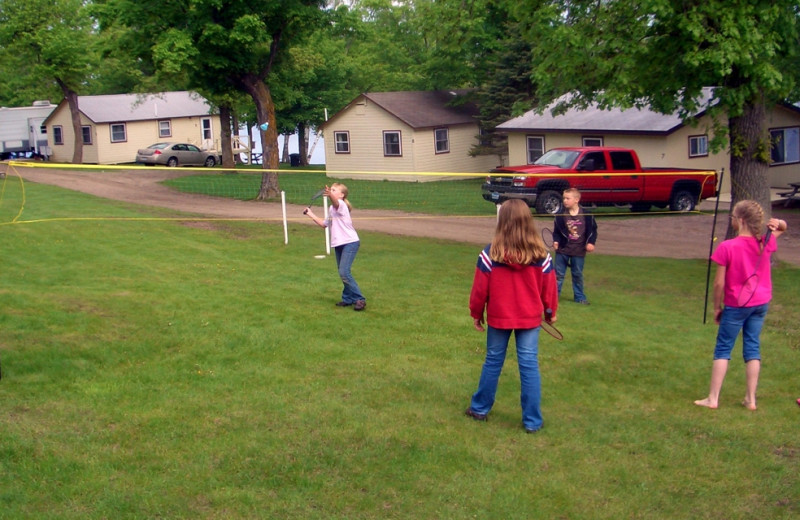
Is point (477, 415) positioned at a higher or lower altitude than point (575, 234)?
lower

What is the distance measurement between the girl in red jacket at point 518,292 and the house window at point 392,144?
31.3 metres

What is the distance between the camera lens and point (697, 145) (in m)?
28.7

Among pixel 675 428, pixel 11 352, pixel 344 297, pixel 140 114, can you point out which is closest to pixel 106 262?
pixel 344 297

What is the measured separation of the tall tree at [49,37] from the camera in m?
40.4

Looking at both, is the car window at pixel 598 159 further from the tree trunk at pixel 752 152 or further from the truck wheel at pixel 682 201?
the tree trunk at pixel 752 152

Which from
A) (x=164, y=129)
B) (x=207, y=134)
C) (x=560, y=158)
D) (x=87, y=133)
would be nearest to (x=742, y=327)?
(x=560, y=158)

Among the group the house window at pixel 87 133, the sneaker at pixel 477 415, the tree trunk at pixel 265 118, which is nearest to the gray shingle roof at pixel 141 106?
the house window at pixel 87 133

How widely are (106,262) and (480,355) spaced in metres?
7.04

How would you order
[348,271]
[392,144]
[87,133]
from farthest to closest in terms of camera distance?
[87,133], [392,144], [348,271]

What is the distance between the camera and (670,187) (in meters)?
23.7

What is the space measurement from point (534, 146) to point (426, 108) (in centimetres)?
769

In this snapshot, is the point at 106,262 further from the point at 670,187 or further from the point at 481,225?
the point at 670,187

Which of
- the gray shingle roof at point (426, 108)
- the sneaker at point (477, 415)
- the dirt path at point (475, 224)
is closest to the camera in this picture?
the sneaker at point (477, 415)

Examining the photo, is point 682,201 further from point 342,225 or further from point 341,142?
point 341,142
